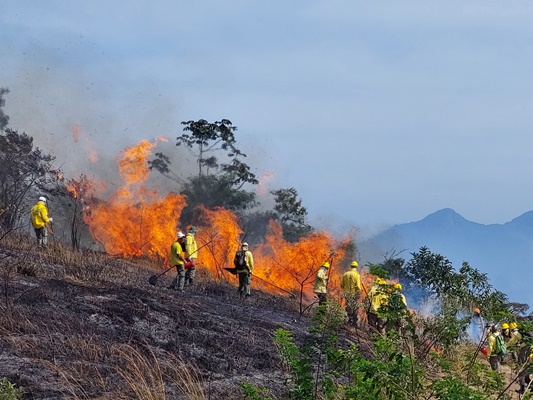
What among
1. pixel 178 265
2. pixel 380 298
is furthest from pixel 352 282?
pixel 380 298

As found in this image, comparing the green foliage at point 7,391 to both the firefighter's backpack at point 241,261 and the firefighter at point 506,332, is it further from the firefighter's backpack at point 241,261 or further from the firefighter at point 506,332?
the firefighter at point 506,332

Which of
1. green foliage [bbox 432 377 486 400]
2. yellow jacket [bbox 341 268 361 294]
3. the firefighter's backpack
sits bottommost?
green foliage [bbox 432 377 486 400]

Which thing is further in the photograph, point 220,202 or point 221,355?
point 220,202

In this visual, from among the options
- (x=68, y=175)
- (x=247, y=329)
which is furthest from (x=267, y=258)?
(x=247, y=329)

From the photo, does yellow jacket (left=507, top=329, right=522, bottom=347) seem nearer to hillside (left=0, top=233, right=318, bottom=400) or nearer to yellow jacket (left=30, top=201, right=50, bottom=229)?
hillside (left=0, top=233, right=318, bottom=400)

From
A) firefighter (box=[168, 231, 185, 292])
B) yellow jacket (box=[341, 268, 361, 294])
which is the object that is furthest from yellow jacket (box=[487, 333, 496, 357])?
firefighter (box=[168, 231, 185, 292])

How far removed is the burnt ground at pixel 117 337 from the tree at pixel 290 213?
19439 mm

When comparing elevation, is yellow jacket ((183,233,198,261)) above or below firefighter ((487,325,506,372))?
above

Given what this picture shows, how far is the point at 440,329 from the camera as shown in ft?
24.3

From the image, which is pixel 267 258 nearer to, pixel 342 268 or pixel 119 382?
pixel 342 268

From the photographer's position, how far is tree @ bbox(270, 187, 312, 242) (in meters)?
34.2

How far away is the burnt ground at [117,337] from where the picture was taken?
23.4 ft

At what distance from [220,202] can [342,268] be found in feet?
22.1

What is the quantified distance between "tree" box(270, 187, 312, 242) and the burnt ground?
19439 millimetres
